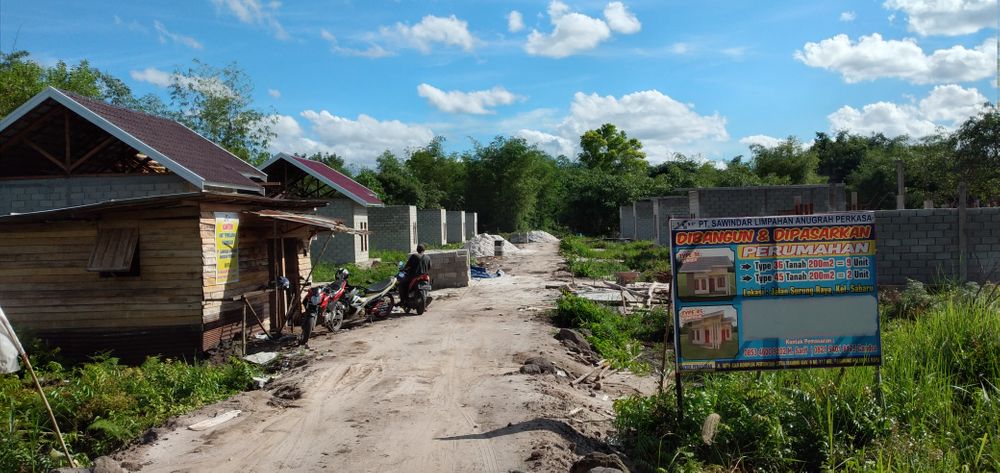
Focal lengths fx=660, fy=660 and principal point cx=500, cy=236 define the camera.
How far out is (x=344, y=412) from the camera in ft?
21.6

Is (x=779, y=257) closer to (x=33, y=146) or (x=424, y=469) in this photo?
(x=424, y=469)

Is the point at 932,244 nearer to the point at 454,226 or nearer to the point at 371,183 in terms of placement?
the point at 454,226

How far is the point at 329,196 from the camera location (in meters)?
28.2

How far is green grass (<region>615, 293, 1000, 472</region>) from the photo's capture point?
5062 mm

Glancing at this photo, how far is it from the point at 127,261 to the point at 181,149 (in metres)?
6.81

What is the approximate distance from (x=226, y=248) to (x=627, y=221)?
3823 centimetres

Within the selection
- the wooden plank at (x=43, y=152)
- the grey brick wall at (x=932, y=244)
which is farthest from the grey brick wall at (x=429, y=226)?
the grey brick wall at (x=932, y=244)

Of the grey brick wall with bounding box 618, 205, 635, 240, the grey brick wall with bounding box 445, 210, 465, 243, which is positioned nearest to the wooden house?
the grey brick wall with bounding box 445, 210, 465, 243

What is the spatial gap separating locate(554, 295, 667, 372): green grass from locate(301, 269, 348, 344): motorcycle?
4074mm

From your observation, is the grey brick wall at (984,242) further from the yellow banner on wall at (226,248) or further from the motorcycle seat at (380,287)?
the yellow banner on wall at (226,248)

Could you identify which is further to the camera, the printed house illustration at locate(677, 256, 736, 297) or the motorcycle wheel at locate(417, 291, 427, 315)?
the motorcycle wheel at locate(417, 291, 427, 315)

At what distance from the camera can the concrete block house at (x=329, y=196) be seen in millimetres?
26688

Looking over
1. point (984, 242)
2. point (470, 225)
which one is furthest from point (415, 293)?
point (470, 225)

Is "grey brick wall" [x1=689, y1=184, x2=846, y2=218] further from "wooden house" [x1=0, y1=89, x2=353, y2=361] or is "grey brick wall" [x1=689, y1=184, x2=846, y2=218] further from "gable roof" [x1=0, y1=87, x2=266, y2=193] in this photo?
"wooden house" [x1=0, y1=89, x2=353, y2=361]
